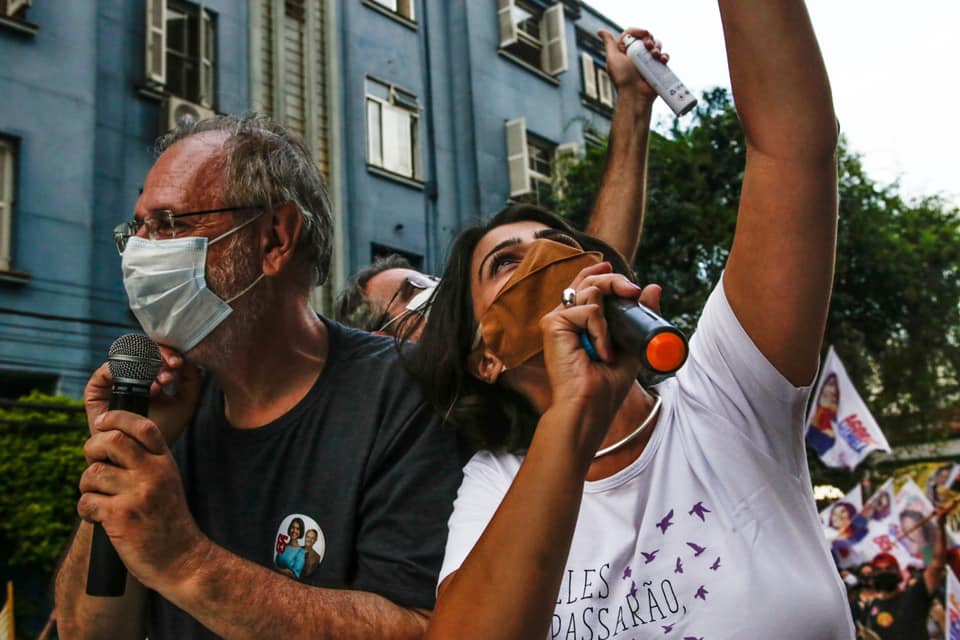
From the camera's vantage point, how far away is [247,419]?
7.11 ft

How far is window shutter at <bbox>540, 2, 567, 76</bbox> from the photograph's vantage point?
17.6m

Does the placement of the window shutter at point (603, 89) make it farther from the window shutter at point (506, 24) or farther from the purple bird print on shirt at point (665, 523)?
the purple bird print on shirt at point (665, 523)

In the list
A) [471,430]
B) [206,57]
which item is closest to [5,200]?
[206,57]

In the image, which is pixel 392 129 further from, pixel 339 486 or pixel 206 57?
pixel 339 486

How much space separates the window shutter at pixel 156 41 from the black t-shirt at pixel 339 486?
33.1 ft

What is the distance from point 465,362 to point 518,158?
14.3m

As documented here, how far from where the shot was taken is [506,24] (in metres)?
16.8

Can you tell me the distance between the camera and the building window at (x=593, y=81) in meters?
18.8

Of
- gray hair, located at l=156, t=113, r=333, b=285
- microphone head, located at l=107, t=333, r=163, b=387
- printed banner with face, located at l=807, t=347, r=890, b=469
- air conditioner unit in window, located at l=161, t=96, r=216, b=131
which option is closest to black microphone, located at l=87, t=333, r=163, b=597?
microphone head, located at l=107, t=333, r=163, b=387

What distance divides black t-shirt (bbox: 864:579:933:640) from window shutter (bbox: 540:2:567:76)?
12.6 metres

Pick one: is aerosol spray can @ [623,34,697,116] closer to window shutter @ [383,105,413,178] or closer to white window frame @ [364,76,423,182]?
white window frame @ [364,76,423,182]

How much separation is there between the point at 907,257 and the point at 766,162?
51.0ft

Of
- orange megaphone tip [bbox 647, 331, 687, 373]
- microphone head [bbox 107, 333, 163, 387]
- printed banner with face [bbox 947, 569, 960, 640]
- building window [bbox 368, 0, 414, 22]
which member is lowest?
printed banner with face [bbox 947, 569, 960, 640]

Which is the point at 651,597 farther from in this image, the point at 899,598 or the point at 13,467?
the point at 13,467
